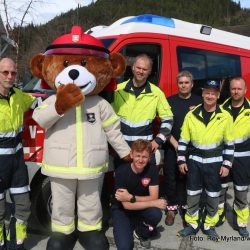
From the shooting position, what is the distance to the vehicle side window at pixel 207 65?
5.02 m

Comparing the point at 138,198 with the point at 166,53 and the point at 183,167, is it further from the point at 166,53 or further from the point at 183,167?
the point at 166,53

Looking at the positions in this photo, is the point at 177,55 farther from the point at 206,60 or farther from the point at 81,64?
the point at 81,64

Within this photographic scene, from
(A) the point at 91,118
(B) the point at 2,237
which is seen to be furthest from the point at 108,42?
(B) the point at 2,237

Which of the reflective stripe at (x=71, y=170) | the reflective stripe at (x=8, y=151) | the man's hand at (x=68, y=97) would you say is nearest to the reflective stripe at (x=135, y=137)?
the reflective stripe at (x=71, y=170)

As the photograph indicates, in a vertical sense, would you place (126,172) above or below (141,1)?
below

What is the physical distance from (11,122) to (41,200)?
1.06m

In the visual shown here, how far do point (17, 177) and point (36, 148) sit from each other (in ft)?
1.39

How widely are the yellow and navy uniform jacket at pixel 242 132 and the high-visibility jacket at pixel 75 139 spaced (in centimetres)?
150

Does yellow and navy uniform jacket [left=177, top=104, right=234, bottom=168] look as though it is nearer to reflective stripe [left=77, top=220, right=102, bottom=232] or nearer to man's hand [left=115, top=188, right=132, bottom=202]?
man's hand [left=115, top=188, right=132, bottom=202]

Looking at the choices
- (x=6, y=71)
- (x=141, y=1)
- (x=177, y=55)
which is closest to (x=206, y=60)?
(x=177, y=55)

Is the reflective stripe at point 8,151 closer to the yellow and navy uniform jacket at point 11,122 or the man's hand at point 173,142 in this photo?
the yellow and navy uniform jacket at point 11,122

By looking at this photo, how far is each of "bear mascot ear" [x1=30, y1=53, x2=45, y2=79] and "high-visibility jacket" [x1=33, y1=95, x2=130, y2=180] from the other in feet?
0.99

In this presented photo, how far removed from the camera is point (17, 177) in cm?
330

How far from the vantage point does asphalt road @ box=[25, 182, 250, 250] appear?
3.74 meters
